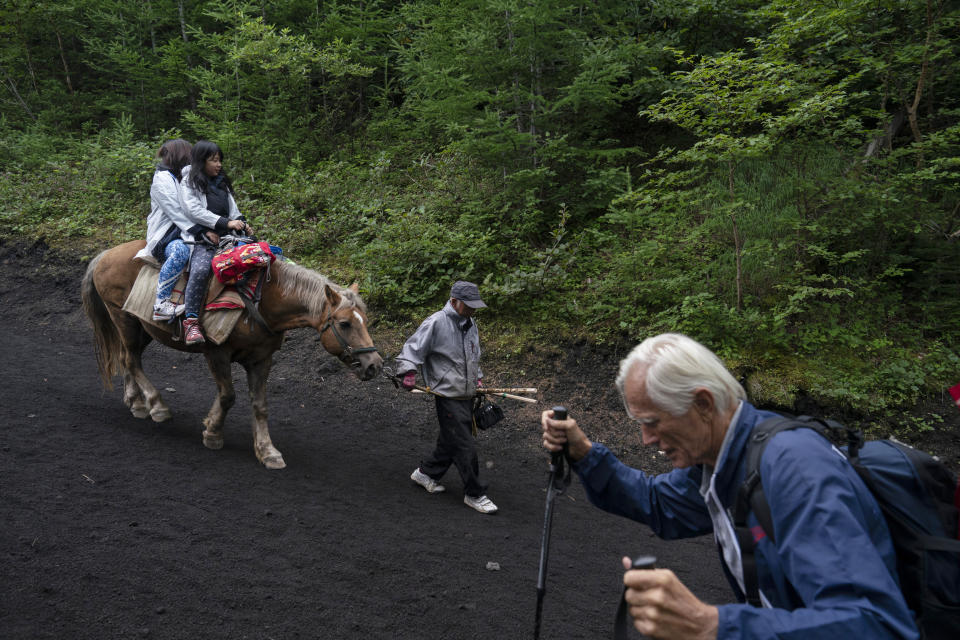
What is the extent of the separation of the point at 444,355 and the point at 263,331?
76.1 inches

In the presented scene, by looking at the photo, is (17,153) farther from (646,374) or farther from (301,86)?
(646,374)

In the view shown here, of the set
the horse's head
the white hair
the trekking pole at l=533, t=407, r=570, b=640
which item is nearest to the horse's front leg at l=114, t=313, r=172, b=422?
the horse's head

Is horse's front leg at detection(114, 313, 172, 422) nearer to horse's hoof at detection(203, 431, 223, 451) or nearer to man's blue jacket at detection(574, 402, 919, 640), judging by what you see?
horse's hoof at detection(203, 431, 223, 451)

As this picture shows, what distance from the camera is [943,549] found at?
55.2 inches

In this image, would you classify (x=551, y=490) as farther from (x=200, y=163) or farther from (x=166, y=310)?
(x=200, y=163)

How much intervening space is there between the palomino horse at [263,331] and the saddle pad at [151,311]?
142 millimetres

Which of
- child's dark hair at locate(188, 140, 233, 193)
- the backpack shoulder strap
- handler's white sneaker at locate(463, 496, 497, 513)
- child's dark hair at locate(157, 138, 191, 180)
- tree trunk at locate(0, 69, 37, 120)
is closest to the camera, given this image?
the backpack shoulder strap

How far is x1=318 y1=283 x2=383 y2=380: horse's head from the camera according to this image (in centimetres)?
539

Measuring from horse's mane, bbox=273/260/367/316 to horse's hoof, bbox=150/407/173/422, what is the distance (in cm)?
225

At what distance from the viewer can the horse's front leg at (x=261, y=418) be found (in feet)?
18.4

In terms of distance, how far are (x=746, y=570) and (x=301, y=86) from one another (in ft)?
52.8

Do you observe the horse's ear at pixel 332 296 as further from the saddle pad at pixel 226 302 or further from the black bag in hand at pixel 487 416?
the black bag in hand at pixel 487 416

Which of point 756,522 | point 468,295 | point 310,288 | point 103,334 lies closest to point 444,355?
point 468,295

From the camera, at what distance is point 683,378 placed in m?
1.72
